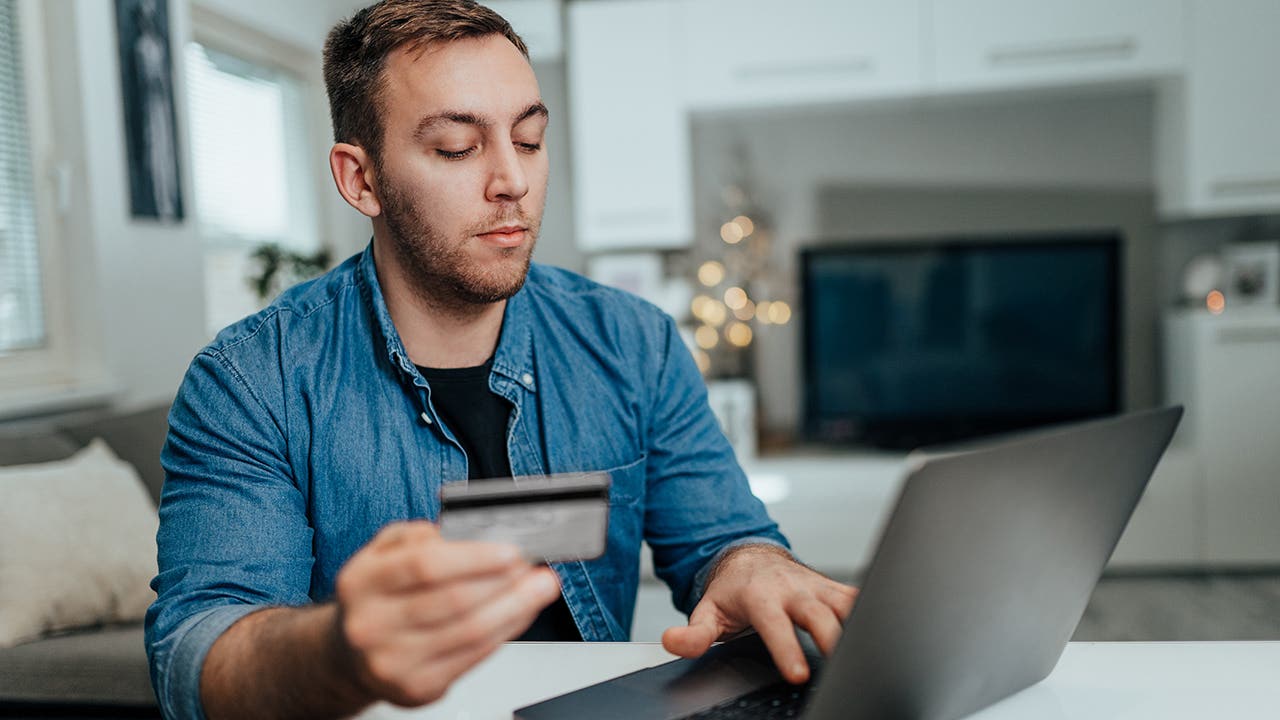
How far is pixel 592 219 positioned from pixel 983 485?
3413 mm

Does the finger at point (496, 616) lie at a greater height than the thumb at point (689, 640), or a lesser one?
greater

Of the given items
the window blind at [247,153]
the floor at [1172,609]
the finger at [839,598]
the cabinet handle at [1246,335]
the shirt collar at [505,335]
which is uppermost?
the window blind at [247,153]

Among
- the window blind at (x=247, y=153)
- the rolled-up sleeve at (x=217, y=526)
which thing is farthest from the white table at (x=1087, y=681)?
the window blind at (x=247, y=153)

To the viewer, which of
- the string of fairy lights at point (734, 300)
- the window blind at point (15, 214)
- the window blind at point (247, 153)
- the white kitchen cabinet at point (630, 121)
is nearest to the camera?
the window blind at point (15, 214)

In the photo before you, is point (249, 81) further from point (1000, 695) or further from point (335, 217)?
point (1000, 695)

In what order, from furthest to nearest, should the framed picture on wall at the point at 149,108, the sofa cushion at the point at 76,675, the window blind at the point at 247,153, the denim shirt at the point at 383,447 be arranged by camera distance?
the window blind at the point at 247,153 → the framed picture on wall at the point at 149,108 → the sofa cushion at the point at 76,675 → the denim shirt at the point at 383,447

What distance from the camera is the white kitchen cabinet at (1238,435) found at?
343 centimetres

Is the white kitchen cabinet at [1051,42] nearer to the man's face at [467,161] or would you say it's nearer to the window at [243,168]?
the window at [243,168]

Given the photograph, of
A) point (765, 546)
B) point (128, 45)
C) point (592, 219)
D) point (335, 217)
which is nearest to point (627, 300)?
point (765, 546)

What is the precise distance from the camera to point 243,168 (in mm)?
3553

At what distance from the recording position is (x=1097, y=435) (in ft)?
1.92

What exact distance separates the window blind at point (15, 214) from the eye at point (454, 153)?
81.3 inches

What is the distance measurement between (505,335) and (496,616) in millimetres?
684

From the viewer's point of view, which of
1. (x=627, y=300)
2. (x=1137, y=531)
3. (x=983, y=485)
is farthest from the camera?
(x=1137, y=531)
